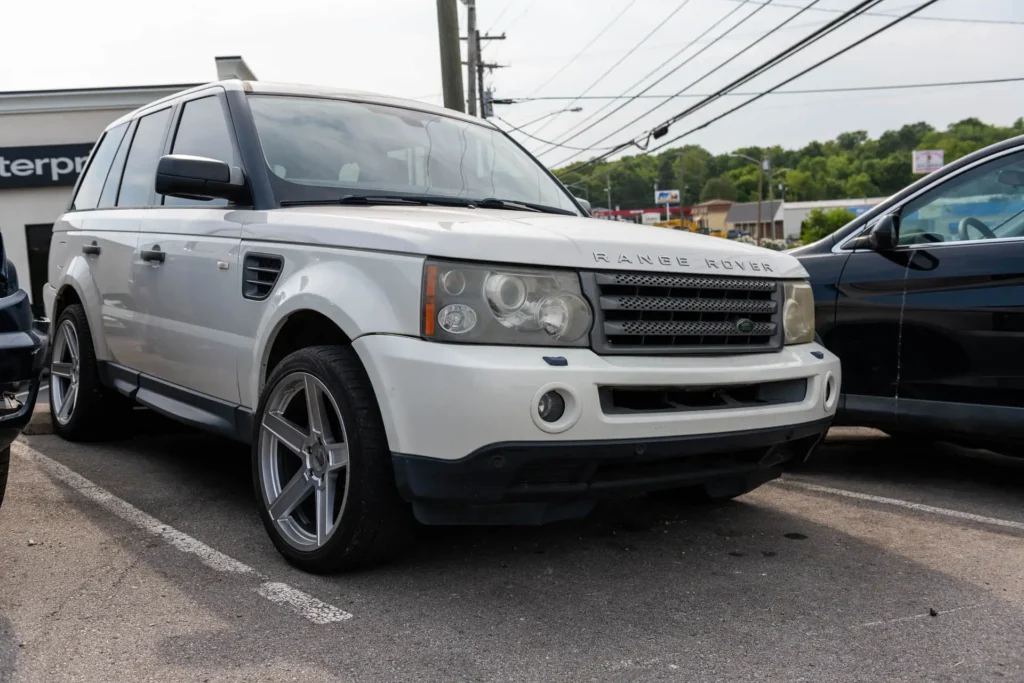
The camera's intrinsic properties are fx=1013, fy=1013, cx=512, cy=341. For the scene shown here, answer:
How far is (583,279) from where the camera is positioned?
10.7ft

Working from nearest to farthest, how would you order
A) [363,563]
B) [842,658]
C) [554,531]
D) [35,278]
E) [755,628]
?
[842,658], [755,628], [363,563], [554,531], [35,278]

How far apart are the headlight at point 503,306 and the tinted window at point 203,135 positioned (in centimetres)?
164

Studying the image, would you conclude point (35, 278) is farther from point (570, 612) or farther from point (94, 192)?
point (570, 612)

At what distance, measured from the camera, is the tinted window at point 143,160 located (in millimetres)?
5243

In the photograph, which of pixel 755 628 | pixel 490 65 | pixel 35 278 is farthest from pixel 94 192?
pixel 490 65

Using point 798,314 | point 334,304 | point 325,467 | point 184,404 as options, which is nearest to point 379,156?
point 334,304

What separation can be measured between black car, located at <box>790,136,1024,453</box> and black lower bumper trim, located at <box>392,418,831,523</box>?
1731 mm

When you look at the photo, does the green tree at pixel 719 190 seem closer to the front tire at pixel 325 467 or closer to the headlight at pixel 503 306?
the front tire at pixel 325 467

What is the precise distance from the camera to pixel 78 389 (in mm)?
5734

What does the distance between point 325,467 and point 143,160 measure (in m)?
2.73

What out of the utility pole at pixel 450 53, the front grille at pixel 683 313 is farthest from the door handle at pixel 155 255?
the utility pole at pixel 450 53

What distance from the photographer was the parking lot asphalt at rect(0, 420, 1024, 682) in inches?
112

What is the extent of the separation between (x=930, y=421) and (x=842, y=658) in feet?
7.34

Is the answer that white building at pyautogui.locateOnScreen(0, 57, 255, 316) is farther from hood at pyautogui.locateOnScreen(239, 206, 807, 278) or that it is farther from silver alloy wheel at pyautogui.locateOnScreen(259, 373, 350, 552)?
silver alloy wheel at pyautogui.locateOnScreen(259, 373, 350, 552)
